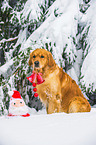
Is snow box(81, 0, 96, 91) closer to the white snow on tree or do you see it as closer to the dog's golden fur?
the white snow on tree

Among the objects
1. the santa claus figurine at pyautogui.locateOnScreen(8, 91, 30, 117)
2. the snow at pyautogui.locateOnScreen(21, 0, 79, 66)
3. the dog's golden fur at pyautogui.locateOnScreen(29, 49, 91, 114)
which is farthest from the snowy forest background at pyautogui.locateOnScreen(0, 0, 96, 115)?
the santa claus figurine at pyautogui.locateOnScreen(8, 91, 30, 117)

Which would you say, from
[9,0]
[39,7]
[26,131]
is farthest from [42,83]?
[9,0]

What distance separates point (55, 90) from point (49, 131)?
382mm

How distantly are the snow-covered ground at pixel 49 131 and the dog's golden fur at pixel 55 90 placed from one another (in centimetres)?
20

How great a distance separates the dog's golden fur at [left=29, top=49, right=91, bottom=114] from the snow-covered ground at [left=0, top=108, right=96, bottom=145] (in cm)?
20

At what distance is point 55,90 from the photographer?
121 cm

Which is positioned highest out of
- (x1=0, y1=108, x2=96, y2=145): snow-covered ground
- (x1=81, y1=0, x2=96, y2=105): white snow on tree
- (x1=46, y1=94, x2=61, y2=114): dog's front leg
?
(x1=81, y1=0, x2=96, y2=105): white snow on tree

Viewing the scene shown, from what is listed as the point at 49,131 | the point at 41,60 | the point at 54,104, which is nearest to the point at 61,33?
the point at 41,60

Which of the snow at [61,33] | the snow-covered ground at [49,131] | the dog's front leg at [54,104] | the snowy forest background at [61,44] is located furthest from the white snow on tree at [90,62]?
the snow-covered ground at [49,131]

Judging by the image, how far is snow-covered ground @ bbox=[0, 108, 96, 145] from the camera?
82cm

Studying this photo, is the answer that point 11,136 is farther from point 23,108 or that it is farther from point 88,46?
point 88,46

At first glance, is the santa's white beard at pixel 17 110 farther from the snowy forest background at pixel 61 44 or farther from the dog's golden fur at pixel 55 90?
the snowy forest background at pixel 61 44

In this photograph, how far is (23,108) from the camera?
1.10 m

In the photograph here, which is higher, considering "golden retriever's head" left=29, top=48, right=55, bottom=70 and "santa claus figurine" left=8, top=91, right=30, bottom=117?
"golden retriever's head" left=29, top=48, right=55, bottom=70
